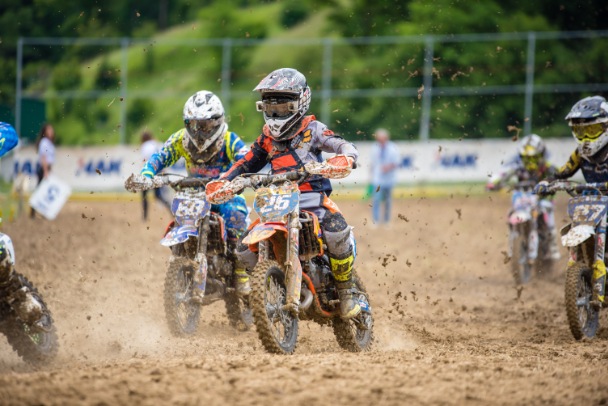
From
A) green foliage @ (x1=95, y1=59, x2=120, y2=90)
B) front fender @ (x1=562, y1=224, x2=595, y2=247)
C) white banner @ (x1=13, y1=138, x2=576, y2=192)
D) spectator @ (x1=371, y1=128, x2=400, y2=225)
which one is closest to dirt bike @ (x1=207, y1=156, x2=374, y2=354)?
front fender @ (x1=562, y1=224, x2=595, y2=247)

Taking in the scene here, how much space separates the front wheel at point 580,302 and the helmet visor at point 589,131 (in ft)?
4.39

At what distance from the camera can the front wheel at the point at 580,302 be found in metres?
8.54

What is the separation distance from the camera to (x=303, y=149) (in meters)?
7.52

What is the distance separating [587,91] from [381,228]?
329 inches

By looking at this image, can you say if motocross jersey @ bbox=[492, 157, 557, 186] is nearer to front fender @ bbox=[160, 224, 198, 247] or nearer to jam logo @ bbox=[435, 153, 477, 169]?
front fender @ bbox=[160, 224, 198, 247]

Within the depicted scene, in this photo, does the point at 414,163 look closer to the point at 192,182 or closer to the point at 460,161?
the point at 460,161

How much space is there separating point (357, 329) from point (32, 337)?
2745mm

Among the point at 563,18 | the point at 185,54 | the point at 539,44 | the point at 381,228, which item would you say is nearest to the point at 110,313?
the point at 381,228

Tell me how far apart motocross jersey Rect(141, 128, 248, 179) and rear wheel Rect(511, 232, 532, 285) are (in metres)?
5.23

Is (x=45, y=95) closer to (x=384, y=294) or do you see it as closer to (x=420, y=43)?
(x=420, y=43)

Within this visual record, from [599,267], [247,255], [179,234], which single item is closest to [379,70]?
[599,267]

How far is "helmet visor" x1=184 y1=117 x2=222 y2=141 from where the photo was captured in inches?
360

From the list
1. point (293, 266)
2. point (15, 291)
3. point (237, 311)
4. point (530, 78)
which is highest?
point (530, 78)

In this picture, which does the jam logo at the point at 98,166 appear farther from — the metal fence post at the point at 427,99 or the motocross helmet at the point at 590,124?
the motocross helmet at the point at 590,124
